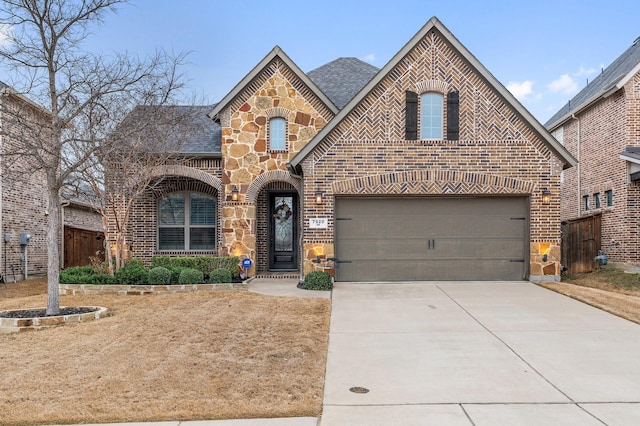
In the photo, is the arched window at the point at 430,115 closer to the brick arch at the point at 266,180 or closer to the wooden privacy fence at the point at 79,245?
the brick arch at the point at 266,180

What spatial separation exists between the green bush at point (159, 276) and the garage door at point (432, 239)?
4180 millimetres

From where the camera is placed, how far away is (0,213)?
15.5m

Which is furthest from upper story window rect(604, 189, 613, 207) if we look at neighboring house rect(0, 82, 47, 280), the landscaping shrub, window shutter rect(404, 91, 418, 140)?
neighboring house rect(0, 82, 47, 280)

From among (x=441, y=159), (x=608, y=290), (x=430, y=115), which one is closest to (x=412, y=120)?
(x=430, y=115)

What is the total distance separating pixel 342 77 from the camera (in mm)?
18312

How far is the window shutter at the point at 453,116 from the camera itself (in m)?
13.1

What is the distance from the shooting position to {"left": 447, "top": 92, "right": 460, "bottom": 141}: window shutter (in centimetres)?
1309

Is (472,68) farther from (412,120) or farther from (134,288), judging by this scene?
(134,288)

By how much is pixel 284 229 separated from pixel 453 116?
20.1 ft

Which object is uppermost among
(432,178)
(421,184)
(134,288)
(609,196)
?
(432,178)

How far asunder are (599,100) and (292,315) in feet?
44.2

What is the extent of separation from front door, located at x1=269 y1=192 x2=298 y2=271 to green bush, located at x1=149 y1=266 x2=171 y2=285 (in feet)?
13.2

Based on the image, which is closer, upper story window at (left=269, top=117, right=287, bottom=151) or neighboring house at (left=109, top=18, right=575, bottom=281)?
neighboring house at (left=109, top=18, right=575, bottom=281)

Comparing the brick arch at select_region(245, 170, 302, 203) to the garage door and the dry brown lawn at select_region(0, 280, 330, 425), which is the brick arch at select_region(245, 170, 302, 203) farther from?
the dry brown lawn at select_region(0, 280, 330, 425)
